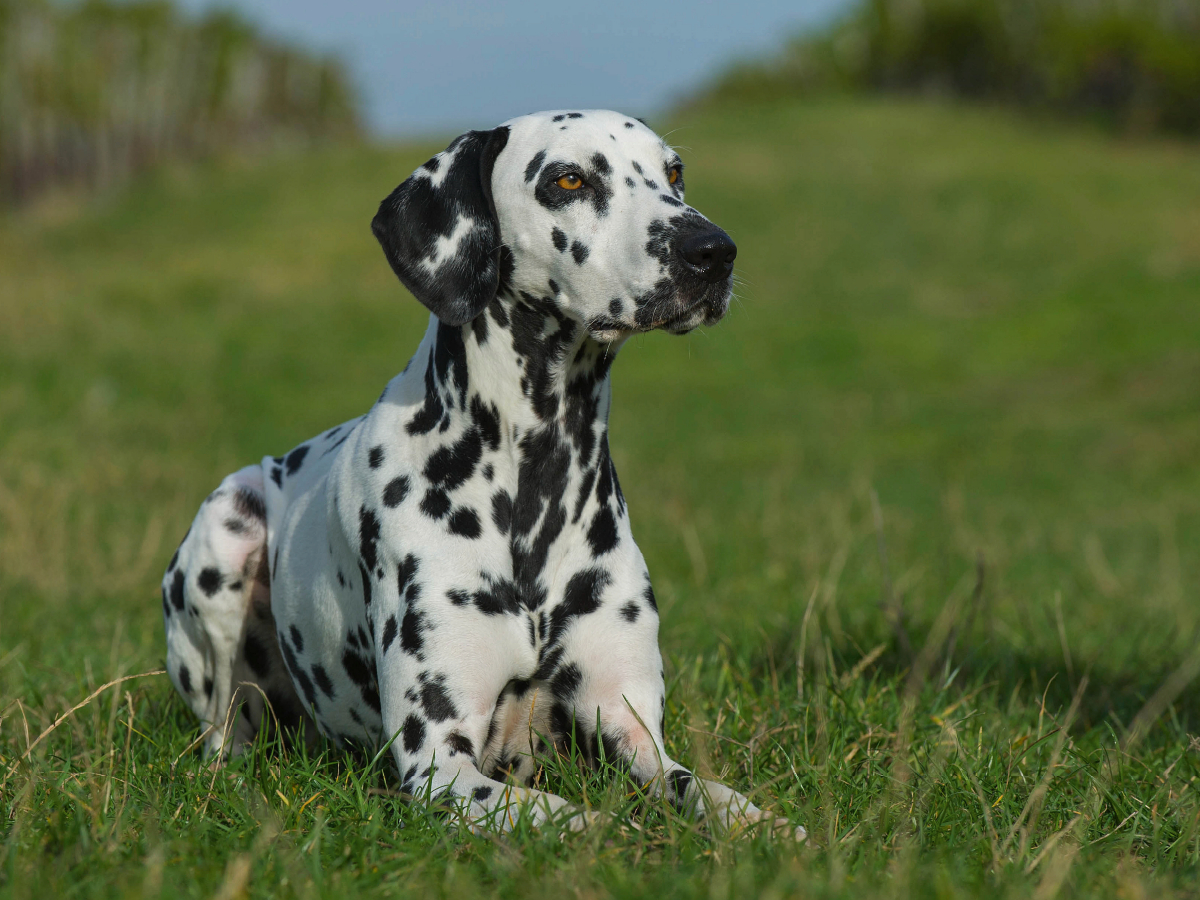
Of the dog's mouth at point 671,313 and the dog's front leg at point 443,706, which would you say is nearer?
the dog's front leg at point 443,706

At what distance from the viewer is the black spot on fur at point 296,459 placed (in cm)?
414

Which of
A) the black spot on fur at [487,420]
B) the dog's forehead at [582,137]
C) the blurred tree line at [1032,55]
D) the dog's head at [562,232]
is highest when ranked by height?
the blurred tree line at [1032,55]

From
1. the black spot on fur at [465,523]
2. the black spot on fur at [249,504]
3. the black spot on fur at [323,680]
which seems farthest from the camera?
the black spot on fur at [249,504]

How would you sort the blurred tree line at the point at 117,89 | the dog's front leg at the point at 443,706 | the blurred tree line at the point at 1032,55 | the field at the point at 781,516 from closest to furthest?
1. the field at the point at 781,516
2. the dog's front leg at the point at 443,706
3. the blurred tree line at the point at 1032,55
4. the blurred tree line at the point at 117,89

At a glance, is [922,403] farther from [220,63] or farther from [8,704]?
[220,63]

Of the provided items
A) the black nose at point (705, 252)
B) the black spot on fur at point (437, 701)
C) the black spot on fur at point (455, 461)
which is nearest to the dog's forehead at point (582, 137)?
the black nose at point (705, 252)

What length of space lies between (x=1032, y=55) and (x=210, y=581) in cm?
5870

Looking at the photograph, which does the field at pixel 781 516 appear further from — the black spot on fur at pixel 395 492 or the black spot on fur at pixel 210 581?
the black spot on fur at pixel 395 492

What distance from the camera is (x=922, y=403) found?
19031 mm

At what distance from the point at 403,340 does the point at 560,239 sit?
1971 centimetres

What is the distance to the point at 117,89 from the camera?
50.7 metres

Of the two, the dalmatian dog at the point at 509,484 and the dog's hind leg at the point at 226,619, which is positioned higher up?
the dalmatian dog at the point at 509,484

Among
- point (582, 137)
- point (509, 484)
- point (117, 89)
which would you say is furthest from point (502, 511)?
point (117, 89)

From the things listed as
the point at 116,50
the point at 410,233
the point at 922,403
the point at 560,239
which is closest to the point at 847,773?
the point at 560,239
